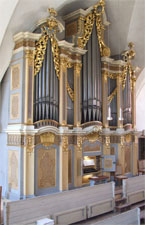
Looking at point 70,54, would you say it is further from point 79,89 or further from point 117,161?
point 117,161

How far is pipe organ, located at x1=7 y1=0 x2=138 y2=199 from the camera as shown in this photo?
9555mm

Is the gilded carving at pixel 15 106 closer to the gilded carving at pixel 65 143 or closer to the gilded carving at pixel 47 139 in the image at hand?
the gilded carving at pixel 47 139

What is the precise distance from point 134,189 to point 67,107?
13.1 feet

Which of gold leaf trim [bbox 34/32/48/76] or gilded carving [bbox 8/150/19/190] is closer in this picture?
gilded carving [bbox 8/150/19/190]

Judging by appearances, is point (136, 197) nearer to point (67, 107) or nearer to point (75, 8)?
point (67, 107)

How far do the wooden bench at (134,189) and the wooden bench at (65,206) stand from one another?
75 centimetres

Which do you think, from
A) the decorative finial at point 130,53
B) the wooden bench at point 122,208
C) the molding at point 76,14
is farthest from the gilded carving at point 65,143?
the decorative finial at point 130,53

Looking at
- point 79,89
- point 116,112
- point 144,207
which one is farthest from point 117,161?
point 79,89

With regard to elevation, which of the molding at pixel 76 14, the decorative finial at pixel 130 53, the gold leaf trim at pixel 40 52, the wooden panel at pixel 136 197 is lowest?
the wooden panel at pixel 136 197

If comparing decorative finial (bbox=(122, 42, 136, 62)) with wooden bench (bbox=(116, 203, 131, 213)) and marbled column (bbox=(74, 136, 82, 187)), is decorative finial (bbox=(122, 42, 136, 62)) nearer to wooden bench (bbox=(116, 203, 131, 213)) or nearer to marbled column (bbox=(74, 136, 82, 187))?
marbled column (bbox=(74, 136, 82, 187))

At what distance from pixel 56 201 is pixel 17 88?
4.10 m

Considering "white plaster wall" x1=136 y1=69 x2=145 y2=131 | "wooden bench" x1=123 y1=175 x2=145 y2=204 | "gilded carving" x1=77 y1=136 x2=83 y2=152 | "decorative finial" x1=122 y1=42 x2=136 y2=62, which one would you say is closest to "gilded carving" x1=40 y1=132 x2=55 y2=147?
"gilded carving" x1=77 y1=136 x2=83 y2=152

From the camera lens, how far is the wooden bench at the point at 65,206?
707 cm

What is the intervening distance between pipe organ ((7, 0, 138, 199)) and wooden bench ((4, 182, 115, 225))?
1.71m
